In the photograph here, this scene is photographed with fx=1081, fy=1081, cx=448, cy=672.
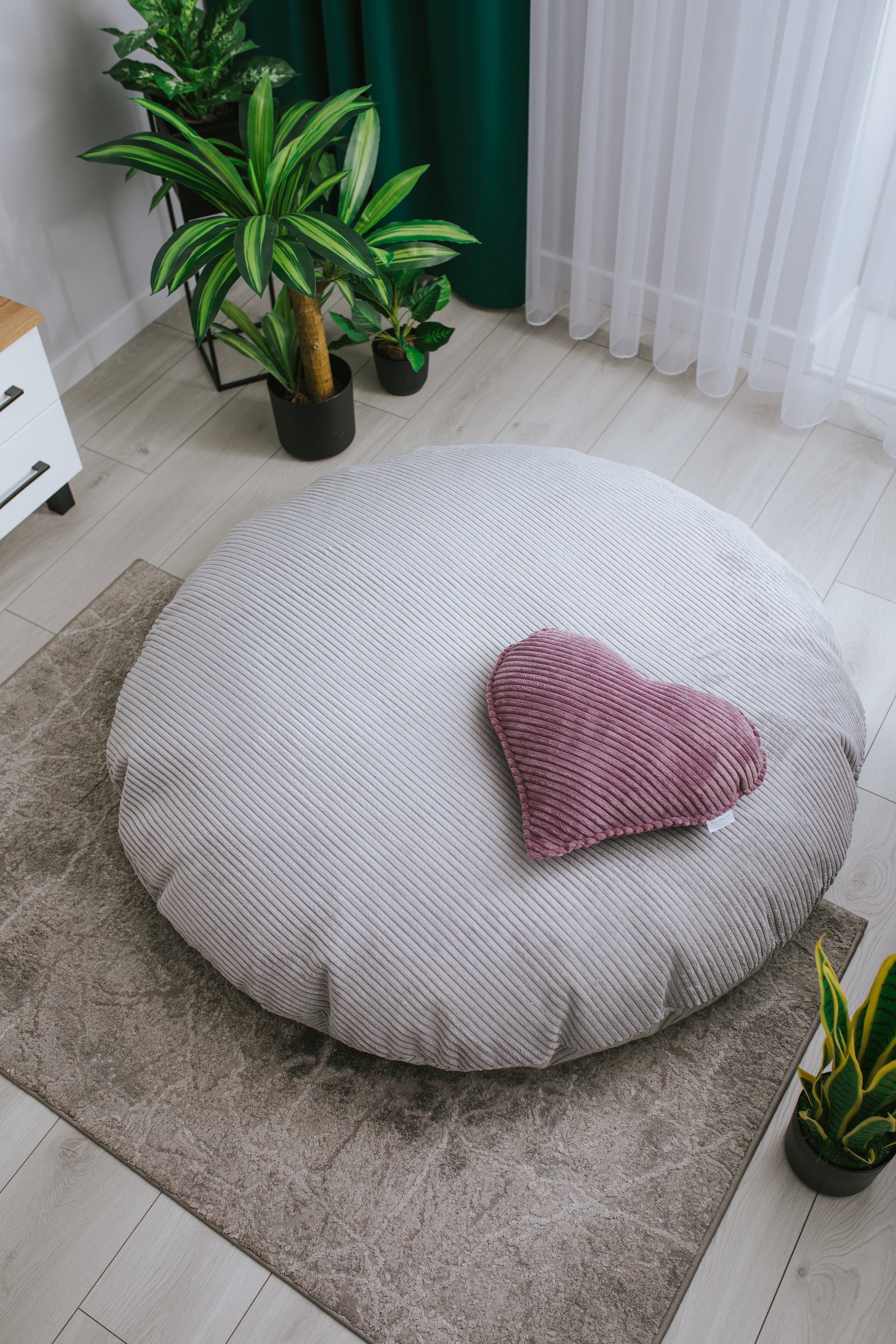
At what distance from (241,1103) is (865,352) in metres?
1.91

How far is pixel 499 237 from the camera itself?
257cm

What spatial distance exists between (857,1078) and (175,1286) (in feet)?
3.01

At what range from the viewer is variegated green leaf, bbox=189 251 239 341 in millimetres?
1903

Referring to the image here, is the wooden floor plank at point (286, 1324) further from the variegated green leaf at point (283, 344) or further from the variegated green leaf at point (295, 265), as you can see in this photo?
the variegated green leaf at point (283, 344)

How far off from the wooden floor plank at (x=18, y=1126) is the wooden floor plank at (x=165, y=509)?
0.91 meters

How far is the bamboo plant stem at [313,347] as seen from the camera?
2096 millimetres

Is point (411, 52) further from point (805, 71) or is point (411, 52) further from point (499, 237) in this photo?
point (805, 71)

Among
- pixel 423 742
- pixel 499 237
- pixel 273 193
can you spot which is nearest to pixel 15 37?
pixel 273 193

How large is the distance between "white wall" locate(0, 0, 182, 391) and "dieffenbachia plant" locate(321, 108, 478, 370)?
0.60 metres

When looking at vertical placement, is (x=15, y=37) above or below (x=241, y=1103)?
above

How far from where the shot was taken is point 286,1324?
1.39 metres

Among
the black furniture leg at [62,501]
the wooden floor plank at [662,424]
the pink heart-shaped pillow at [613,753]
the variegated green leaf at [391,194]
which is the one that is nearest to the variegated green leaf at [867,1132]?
the pink heart-shaped pillow at [613,753]

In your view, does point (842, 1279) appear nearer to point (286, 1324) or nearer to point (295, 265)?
point (286, 1324)

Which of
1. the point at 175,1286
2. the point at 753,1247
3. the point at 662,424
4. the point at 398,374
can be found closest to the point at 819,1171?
the point at 753,1247
